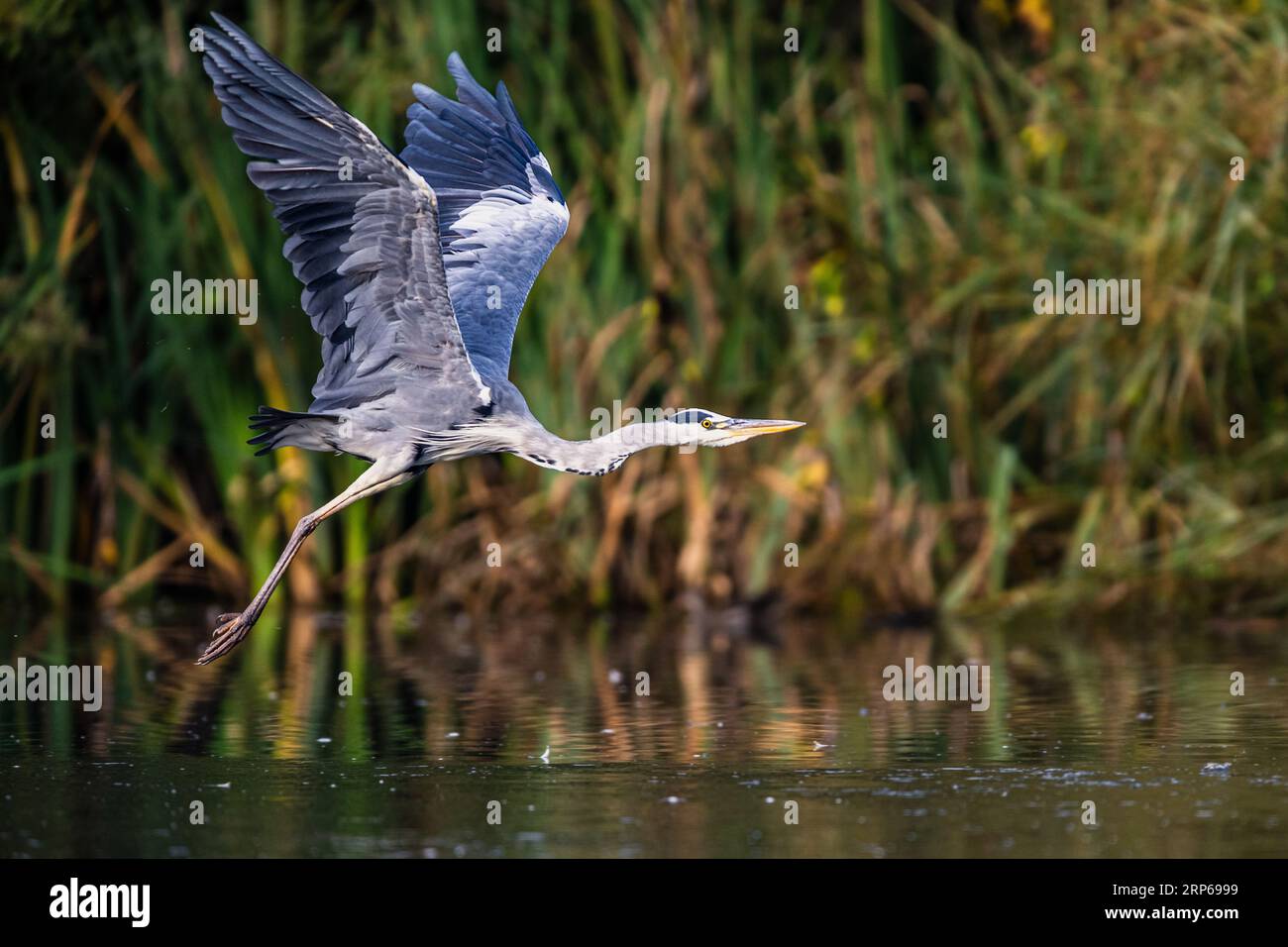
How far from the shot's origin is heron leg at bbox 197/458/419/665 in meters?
8.41

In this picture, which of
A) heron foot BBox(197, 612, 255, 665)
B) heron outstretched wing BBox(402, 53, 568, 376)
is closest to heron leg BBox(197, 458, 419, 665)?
heron foot BBox(197, 612, 255, 665)

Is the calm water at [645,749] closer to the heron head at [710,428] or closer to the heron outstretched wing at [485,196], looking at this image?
the heron head at [710,428]

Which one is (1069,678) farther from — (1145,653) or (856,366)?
(856,366)

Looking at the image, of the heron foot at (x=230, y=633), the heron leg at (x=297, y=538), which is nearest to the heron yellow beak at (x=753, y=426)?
the heron leg at (x=297, y=538)

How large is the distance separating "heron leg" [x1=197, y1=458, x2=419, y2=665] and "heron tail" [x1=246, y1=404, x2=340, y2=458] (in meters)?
0.21

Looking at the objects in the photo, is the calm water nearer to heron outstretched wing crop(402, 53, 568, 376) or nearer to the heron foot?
the heron foot

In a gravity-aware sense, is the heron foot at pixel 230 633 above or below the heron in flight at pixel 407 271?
below

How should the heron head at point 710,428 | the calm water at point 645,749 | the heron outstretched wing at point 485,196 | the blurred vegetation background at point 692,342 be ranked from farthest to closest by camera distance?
1. the blurred vegetation background at point 692,342
2. the heron outstretched wing at point 485,196
3. the heron head at point 710,428
4. the calm water at point 645,749

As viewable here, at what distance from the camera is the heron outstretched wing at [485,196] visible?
9062 mm

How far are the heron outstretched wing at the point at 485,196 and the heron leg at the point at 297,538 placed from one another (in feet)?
2.36

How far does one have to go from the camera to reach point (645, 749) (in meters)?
7.88

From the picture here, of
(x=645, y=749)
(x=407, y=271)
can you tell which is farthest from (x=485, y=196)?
(x=645, y=749)
